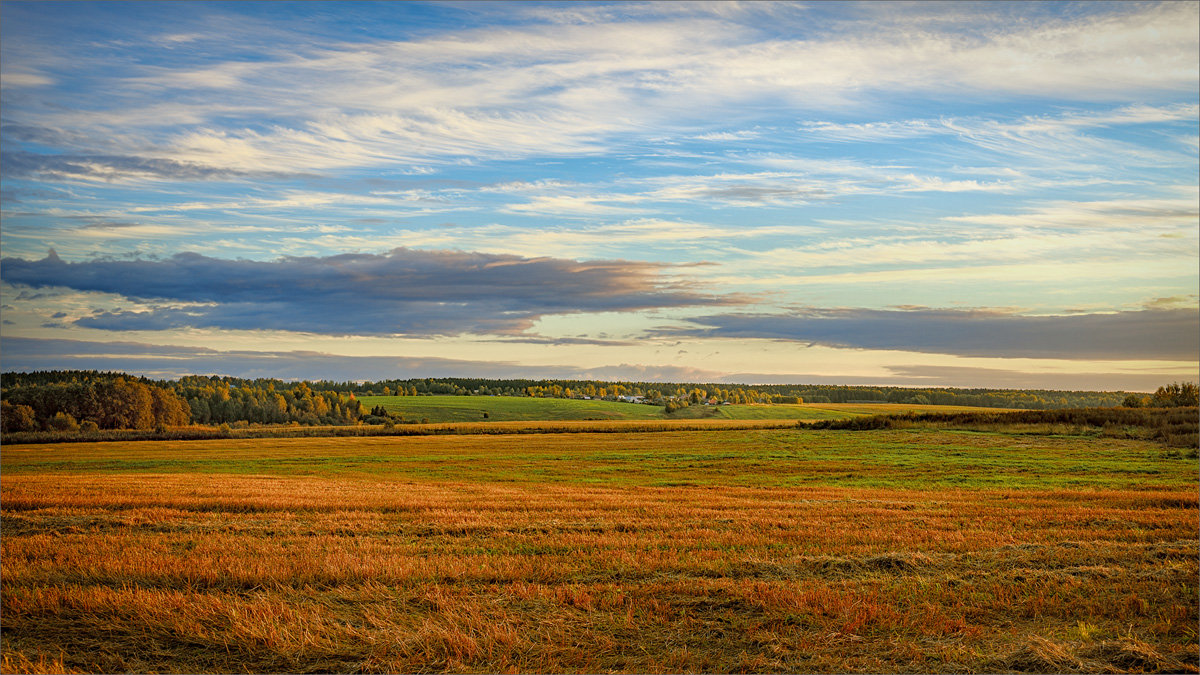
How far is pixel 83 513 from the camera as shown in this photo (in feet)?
73.4

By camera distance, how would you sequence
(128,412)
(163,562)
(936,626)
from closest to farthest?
(936,626)
(163,562)
(128,412)

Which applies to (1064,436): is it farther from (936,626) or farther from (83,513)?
(83,513)

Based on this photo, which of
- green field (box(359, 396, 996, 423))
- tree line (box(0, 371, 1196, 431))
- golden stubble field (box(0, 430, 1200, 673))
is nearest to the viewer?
golden stubble field (box(0, 430, 1200, 673))

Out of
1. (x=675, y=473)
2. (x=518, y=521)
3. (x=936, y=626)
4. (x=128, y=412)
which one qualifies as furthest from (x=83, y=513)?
(x=128, y=412)

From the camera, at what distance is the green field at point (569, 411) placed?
148 metres

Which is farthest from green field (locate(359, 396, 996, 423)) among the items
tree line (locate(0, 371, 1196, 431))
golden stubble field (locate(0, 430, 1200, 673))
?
golden stubble field (locate(0, 430, 1200, 673))

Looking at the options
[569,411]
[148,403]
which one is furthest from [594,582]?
[569,411]

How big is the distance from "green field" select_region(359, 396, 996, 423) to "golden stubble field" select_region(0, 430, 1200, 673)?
11891 cm

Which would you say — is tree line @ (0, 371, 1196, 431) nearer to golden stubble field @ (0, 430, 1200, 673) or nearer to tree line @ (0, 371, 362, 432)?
tree line @ (0, 371, 362, 432)

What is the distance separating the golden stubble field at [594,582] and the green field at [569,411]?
119 m

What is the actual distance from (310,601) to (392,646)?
250 centimetres

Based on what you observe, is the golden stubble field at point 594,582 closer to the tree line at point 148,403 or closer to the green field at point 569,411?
the tree line at point 148,403

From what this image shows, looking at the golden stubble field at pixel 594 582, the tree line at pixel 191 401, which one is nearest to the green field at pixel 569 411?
the tree line at pixel 191 401

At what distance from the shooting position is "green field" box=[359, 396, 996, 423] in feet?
484
